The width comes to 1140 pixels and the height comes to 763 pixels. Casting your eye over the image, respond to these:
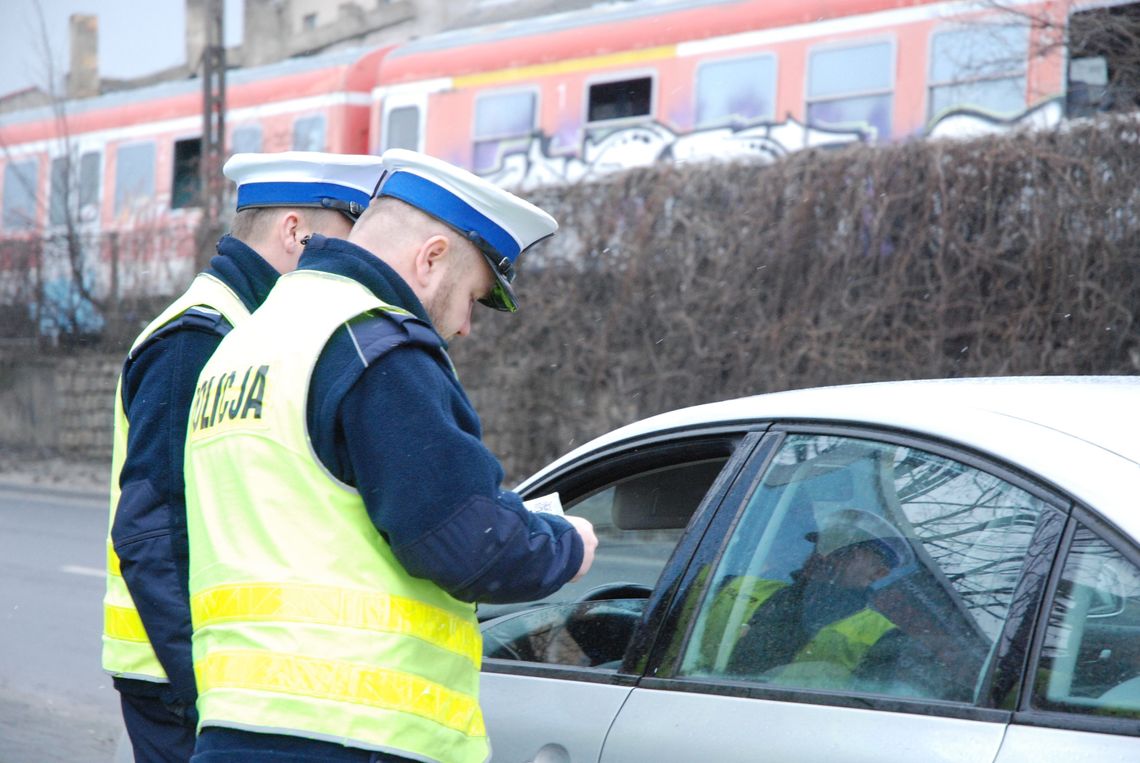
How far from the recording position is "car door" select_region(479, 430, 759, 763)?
2.46 meters

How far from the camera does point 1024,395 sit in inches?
86.9

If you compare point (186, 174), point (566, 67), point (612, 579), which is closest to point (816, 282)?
point (566, 67)

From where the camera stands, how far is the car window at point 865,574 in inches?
79.2

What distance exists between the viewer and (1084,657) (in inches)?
72.9

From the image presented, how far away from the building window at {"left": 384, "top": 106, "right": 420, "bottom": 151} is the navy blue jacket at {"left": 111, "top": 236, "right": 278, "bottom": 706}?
14.5 m

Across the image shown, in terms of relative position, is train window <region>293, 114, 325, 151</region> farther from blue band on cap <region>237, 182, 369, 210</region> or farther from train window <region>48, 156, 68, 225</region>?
blue band on cap <region>237, 182, 369, 210</region>

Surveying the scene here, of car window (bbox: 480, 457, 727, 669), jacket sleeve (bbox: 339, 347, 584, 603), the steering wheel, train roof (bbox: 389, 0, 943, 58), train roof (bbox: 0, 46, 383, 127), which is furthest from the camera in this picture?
train roof (bbox: 0, 46, 383, 127)

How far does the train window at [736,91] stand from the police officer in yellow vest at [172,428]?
37.2ft

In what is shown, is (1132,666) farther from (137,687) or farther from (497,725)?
(137,687)

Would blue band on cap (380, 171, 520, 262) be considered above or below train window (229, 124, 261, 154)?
below

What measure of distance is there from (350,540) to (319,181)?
1.09 metres

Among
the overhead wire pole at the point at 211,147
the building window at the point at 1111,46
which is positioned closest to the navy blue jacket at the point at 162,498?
the building window at the point at 1111,46

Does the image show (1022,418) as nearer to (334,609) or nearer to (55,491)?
(334,609)

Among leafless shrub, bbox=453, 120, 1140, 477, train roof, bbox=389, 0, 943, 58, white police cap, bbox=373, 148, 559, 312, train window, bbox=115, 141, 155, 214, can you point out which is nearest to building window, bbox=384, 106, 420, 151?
train roof, bbox=389, 0, 943, 58
